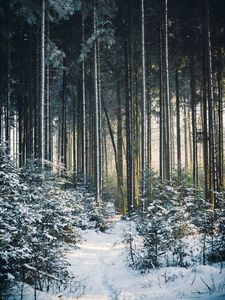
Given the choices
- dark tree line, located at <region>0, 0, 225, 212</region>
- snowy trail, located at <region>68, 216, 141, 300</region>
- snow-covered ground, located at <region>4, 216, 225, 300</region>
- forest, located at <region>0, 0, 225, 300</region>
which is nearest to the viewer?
snow-covered ground, located at <region>4, 216, 225, 300</region>

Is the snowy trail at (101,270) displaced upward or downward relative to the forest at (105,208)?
downward

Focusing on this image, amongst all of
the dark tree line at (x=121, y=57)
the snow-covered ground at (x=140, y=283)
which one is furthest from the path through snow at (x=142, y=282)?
the dark tree line at (x=121, y=57)

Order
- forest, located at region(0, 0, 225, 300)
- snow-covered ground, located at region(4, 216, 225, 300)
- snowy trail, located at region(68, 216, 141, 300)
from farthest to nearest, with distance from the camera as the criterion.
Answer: snowy trail, located at region(68, 216, 141, 300) < forest, located at region(0, 0, 225, 300) < snow-covered ground, located at region(4, 216, 225, 300)

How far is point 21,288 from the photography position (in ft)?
13.4

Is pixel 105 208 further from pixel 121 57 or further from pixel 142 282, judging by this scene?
pixel 121 57

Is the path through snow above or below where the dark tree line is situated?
below

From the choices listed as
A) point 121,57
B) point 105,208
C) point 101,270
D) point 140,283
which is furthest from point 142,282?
point 121,57

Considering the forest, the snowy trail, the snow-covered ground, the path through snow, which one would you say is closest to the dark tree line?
the forest

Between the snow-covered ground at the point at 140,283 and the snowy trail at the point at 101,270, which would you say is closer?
the snow-covered ground at the point at 140,283

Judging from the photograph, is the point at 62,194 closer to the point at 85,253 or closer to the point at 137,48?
the point at 85,253

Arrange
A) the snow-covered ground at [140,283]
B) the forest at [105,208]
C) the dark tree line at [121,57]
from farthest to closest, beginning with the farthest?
the dark tree line at [121,57] → the forest at [105,208] → the snow-covered ground at [140,283]

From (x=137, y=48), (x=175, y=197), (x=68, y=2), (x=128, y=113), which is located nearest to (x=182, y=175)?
(x=175, y=197)

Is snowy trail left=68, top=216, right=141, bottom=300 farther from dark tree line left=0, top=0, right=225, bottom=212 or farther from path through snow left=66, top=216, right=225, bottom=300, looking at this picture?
dark tree line left=0, top=0, right=225, bottom=212

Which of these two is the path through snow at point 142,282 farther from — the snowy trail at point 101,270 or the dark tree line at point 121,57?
the dark tree line at point 121,57
